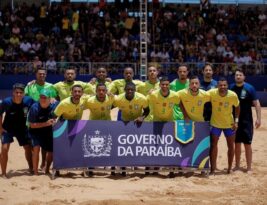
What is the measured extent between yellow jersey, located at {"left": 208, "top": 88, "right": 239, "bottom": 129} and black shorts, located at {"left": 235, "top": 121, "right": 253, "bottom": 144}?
1.47 feet

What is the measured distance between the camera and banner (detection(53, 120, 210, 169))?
962cm

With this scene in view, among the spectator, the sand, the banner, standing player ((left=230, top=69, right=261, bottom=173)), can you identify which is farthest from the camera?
the spectator

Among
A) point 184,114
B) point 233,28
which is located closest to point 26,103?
point 184,114

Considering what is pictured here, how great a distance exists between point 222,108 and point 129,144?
1912 millimetres

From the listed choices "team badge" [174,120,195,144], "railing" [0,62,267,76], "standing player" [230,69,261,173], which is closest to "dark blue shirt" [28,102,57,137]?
"team badge" [174,120,195,144]

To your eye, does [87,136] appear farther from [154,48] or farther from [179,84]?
[154,48]

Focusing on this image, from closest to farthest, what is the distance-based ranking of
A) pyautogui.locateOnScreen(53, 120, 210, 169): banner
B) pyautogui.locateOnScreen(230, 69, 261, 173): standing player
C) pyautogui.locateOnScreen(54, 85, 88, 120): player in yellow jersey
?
pyautogui.locateOnScreen(54, 85, 88, 120): player in yellow jersey < pyautogui.locateOnScreen(53, 120, 210, 169): banner < pyautogui.locateOnScreen(230, 69, 261, 173): standing player

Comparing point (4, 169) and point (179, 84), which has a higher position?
point (179, 84)

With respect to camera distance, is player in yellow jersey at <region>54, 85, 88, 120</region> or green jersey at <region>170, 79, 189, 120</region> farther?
green jersey at <region>170, 79, 189, 120</region>

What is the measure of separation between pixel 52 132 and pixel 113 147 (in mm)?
1173

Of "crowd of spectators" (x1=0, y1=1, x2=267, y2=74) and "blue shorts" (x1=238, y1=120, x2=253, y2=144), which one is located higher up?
"crowd of spectators" (x1=0, y1=1, x2=267, y2=74)

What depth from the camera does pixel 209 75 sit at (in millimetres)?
→ 10352

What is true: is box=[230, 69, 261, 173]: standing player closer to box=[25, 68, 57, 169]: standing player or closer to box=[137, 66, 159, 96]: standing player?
box=[137, 66, 159, 96]: standing player

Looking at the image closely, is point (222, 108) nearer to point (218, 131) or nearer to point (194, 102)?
point (218, 131)
